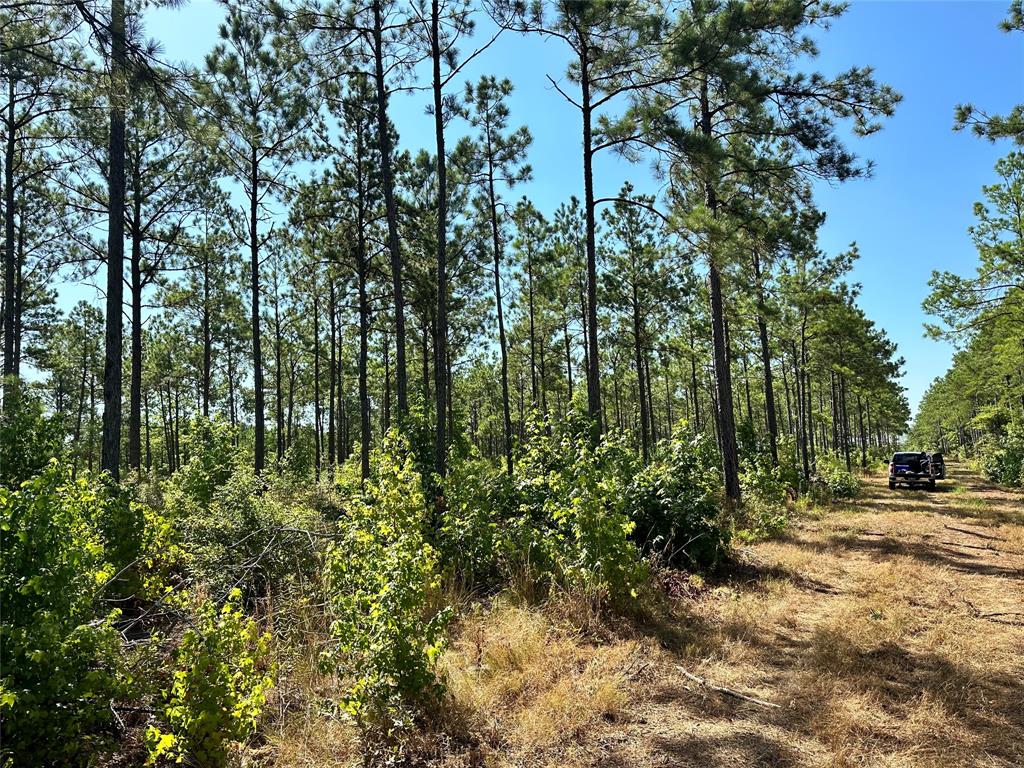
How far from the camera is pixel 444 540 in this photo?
6.29 m

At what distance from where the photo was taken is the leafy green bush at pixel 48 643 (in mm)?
2684

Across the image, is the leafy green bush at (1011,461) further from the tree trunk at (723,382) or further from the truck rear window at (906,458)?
the tree trunk at (723,382)

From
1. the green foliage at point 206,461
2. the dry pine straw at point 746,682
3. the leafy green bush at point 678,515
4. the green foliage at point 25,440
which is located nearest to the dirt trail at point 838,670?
the dry pine straw at point 746,682

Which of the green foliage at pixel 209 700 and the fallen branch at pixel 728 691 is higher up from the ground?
the green foliage at pixel 209 700

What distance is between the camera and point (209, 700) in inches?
114

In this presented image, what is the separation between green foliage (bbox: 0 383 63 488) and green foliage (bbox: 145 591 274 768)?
347 centimetres

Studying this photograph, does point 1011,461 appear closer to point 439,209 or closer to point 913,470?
point 913,470

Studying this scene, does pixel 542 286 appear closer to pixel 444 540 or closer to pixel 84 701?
pixel 444 540

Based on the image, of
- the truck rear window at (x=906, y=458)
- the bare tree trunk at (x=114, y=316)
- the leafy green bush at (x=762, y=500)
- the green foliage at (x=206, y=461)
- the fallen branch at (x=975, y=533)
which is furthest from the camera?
the truck rear window at (x=906, y=458)

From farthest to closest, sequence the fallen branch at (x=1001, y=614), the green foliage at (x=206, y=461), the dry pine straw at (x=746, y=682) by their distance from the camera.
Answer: the green foliage at (x=206, y=461) → the fallen branch at (x=1001, y=614) → the dry pine straw at (x=746, y=682)

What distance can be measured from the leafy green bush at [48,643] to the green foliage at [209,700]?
1.27ft

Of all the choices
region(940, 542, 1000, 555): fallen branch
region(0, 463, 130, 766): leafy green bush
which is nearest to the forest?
region(0, 463, 130, 766): leafy green bush

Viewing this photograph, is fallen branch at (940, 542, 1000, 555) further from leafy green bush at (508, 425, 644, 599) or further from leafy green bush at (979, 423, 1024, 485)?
leafy green bush at (979, 423, 1024, 485)

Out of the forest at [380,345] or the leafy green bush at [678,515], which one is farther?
the leafy green bush at [678,515]
